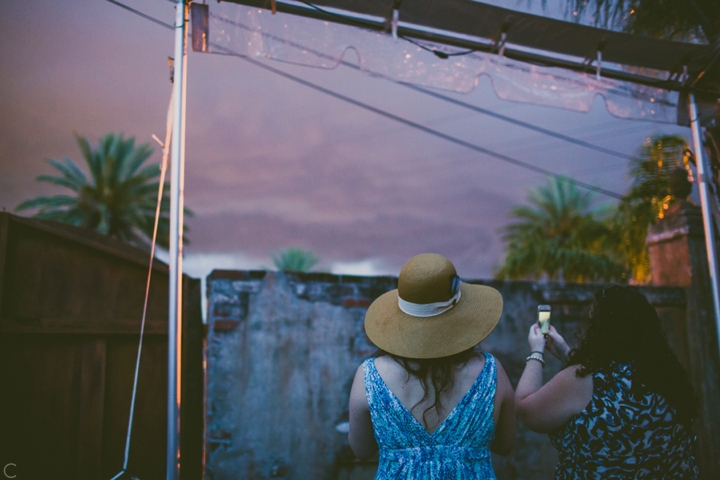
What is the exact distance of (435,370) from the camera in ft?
5.18

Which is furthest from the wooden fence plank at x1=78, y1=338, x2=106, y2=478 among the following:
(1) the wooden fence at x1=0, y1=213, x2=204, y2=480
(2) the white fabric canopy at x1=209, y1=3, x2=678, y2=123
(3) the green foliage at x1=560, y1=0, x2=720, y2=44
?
(3) the green foliage at x1=560, y1=0, x2=720, y2=44

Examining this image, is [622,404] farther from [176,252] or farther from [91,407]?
[91,407]

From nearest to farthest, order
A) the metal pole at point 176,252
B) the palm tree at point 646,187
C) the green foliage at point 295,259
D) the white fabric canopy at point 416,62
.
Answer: the metal pole at point 176,252 → the white fabric canopy at point 416,62 → the palm tree at point 646,187 → the green foliage at point 295,259

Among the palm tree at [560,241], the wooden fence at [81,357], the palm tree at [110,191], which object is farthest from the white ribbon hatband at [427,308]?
the palm tree at [110,191]

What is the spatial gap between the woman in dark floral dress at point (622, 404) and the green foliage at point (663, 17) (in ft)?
8.95

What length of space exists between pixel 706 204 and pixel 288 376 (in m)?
3.37

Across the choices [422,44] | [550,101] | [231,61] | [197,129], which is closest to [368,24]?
[422,44]

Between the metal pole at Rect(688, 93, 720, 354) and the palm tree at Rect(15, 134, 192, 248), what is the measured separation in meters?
18.1

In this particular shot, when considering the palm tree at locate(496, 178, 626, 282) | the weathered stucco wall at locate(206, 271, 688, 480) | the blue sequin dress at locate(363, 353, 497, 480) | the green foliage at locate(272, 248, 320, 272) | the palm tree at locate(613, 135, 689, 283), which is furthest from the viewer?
the green foliage at locate(272, 248, 320, 272)

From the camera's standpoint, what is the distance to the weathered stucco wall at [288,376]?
3320mm

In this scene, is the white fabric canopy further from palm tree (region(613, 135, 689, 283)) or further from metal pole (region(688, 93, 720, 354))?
palm tree (region(613, 135, 689, 283))

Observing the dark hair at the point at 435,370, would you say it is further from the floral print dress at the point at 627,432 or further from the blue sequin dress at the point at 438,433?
the floral print dress at the point at 627,432

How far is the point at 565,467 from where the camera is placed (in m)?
1.80

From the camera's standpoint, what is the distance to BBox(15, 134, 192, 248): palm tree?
61.1 feet
